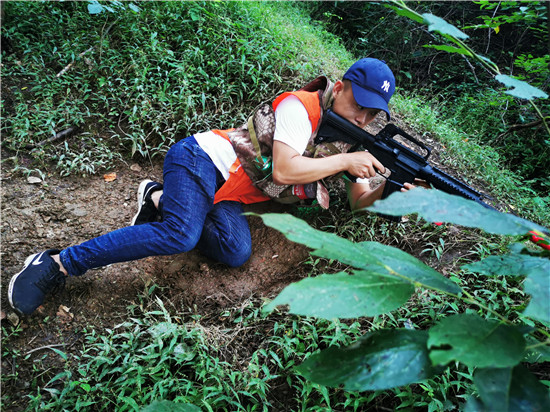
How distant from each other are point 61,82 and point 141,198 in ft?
5.75

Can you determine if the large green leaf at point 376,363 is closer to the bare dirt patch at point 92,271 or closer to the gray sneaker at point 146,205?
the bare dirt patch at point 92,271

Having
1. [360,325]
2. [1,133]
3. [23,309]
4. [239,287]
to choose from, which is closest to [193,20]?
[1,133]

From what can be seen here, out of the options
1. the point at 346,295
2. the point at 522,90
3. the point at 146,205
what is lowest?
the point at 146,205

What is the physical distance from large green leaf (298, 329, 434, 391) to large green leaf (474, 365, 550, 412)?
0.09 meters

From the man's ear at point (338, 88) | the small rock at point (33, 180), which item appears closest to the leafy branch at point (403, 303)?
the man's ear at point (338, 88)

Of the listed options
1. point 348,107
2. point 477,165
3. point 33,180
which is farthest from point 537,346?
point 477,165

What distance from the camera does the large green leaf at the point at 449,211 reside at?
0.55 metres

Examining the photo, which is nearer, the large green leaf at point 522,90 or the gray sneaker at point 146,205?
the large green leaf at point 522,90

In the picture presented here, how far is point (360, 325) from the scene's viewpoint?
207 cm

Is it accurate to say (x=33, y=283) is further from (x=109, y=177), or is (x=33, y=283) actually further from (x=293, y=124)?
(x=293, y=124)

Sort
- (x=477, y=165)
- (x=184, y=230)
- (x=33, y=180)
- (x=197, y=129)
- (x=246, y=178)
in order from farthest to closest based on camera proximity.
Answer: (x=477, y=165) → (x=197, y=129) → (x=33, y=180) → (x=246, y=178) → (x=184, y=230)

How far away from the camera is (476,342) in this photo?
0.51 m

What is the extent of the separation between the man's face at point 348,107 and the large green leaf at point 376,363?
2.05 meters

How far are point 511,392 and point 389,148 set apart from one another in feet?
7.22
